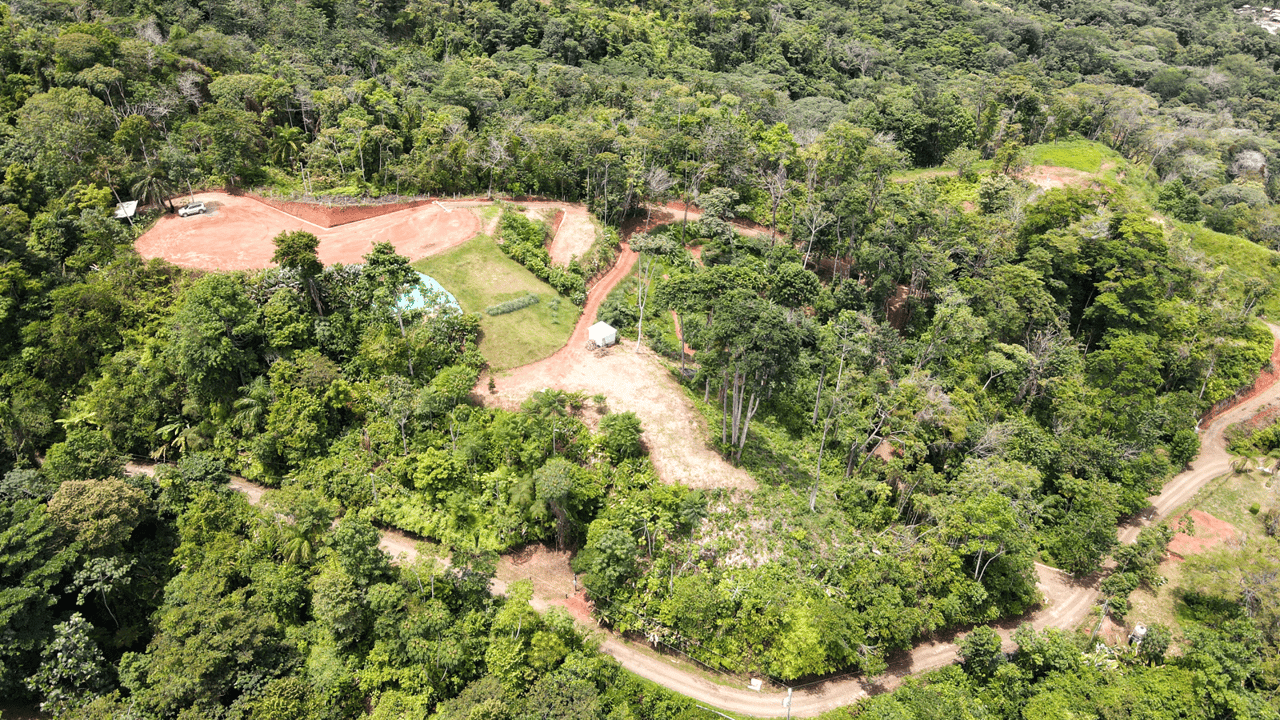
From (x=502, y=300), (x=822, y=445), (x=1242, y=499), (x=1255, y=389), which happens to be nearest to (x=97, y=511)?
(x=502, y=300)

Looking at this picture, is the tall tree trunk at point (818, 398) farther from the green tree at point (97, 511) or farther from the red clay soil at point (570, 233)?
the green tree at point (97, 511)

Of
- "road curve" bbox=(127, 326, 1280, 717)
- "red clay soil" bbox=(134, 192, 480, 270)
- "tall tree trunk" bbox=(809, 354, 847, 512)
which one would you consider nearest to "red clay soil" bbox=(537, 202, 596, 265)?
"red clay soil" bbox=(134, 192, 480, 270)

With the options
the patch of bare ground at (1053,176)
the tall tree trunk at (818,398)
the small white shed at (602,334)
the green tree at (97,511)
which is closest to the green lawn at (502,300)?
the small white shed at (602,334)

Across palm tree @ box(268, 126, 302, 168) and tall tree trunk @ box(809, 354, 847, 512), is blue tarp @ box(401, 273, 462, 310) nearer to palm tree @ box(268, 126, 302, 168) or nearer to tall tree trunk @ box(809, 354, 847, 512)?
palm tree @ box(268, 126, 302, 168)

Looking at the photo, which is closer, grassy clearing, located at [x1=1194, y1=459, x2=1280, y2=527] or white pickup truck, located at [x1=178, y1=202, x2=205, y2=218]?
grassy clearing, located at [x1=1194, y1=459, x2=1280, y2=527]

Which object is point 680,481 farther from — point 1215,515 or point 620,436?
point 1215,515
